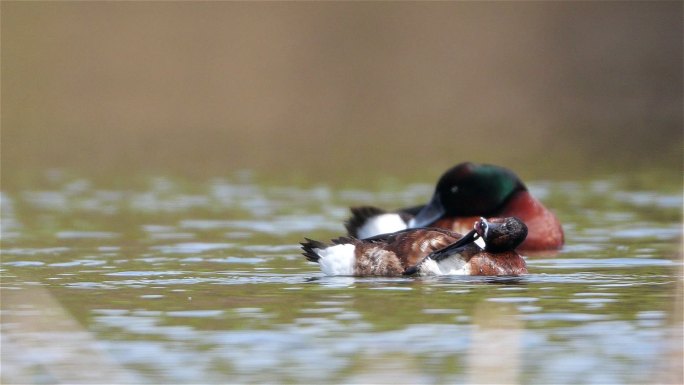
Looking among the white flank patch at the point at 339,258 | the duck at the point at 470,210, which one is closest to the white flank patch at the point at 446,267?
the white flank patch at the point at 339,258

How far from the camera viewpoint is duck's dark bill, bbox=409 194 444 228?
1529cm

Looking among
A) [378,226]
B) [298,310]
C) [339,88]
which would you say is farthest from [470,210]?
[339,88]

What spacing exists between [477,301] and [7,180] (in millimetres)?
12076

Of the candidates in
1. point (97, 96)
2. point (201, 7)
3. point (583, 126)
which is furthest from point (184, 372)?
point (201, 7)

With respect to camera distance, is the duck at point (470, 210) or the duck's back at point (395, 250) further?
the duck at point (470, 210)

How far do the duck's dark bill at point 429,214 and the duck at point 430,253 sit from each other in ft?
10.5

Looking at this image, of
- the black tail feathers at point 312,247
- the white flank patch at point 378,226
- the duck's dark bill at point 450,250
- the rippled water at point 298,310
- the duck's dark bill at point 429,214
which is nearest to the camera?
the rippled water at point 298,310

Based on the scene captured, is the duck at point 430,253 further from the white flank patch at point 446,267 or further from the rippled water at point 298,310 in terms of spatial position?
the rippled water at point 298,310

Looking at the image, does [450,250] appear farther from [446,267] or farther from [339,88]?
[339,88]

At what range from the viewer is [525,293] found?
10938 millimetres

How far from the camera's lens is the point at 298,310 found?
33.4ft

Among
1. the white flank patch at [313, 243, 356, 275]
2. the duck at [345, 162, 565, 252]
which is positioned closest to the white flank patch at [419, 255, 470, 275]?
the white flank patch at [313, 243, 356, 275]

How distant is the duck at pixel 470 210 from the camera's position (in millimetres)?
15109

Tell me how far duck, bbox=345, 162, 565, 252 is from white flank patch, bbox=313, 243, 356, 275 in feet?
9.59
